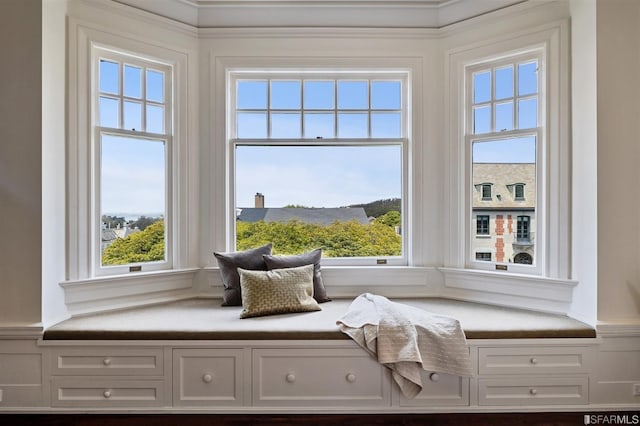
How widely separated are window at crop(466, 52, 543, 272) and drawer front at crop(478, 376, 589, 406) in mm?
820

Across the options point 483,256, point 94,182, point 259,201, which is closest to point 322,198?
point 259,201

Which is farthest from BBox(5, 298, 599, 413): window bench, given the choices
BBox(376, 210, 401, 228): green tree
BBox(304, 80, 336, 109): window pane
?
BBox(304, 80, 336, 109): window pane

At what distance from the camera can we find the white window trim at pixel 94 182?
260 cm

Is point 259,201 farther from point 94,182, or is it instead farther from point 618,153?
point 618,153

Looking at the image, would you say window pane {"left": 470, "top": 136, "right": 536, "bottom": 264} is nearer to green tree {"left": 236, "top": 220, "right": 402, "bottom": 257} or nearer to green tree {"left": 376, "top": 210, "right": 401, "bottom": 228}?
green tree {"left": 376, "top": 210, "right": 401, "bottom": 228}

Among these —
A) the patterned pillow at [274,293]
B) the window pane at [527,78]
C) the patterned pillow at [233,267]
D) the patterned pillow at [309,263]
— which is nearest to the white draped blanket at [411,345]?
the patterned pillow at [274,293]

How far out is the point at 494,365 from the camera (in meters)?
2.32

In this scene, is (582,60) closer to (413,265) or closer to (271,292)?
(413,265)

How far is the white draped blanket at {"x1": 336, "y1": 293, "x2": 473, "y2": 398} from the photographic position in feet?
7.24

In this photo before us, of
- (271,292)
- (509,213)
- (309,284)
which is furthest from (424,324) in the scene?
(509,213)

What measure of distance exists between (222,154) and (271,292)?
1.19m

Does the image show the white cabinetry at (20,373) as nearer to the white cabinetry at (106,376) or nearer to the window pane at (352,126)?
the white cabinetry at (106,376)

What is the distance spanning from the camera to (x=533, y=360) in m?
2.32

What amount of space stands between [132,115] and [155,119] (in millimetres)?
160
